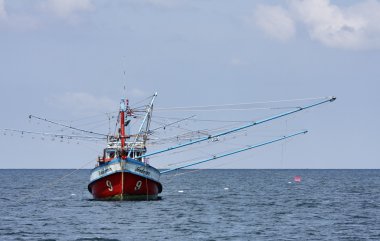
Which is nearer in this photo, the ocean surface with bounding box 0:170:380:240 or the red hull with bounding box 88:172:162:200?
the ocean surface with bounding box 0:170:380:240

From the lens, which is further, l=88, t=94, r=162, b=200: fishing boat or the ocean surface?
l=88, t=94, r=162, b=200: fishing boat

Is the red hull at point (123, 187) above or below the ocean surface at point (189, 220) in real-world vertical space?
above

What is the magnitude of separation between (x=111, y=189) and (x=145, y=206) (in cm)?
407

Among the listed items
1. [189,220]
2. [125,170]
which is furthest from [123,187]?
[189,220]

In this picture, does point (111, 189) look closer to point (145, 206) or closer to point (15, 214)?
point (145, 206)

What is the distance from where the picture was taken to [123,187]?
78.0m

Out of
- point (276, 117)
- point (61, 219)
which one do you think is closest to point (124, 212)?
point (61, 219)

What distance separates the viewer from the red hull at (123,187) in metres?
77.6

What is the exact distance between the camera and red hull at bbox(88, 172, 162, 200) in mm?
77625

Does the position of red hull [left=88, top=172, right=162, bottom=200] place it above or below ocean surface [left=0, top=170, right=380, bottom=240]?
above

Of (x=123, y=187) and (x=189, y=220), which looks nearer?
(x=189, y=220)

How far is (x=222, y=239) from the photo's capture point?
5319 cm

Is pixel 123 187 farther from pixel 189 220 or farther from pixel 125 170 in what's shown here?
pixel 189 220

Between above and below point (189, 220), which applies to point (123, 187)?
above
